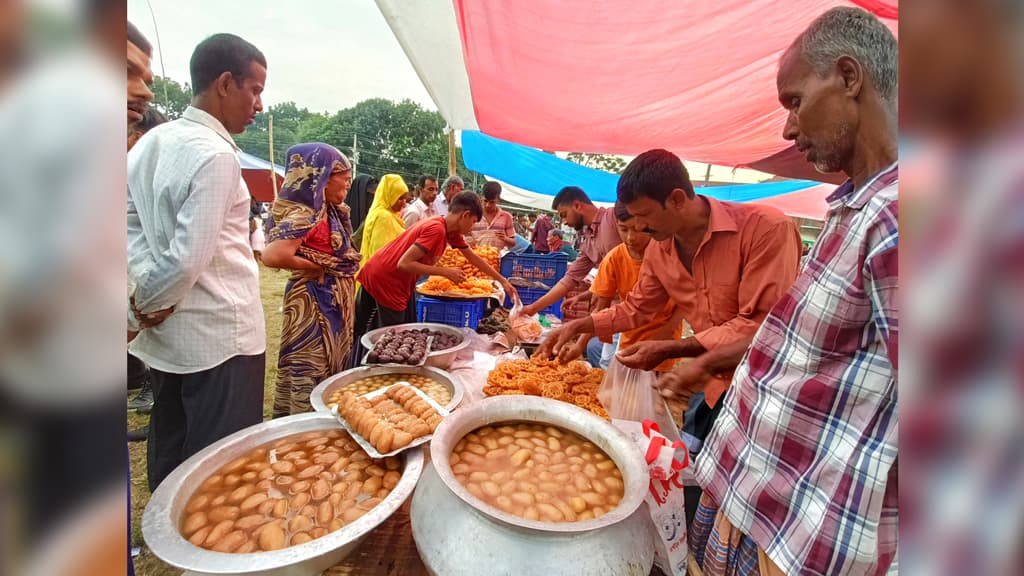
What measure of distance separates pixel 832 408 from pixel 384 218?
514 centimetres

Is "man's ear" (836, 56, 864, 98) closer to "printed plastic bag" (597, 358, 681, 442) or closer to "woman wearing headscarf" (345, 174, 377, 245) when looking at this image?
"printed plastic bag" (597, 358, 681, 442)

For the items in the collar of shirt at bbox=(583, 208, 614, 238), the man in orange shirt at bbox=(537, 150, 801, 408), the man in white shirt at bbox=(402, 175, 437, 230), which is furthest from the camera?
the man in white shirt at bbox=(402, 175, 437, 230)

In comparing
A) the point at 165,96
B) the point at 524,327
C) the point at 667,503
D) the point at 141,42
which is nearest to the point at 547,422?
the point at 667,503

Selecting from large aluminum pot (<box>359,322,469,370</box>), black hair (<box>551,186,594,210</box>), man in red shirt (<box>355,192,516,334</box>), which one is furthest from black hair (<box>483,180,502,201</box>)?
large aluminum pot (<box>359,322,469,370</box>)

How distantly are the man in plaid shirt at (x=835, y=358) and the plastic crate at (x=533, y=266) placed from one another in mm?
5348

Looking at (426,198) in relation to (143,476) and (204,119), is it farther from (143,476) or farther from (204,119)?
(204,119)

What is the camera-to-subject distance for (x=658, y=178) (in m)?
2.37

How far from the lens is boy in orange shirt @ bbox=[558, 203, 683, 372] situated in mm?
2926

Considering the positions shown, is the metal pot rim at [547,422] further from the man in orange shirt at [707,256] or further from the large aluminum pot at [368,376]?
the man in orange shirt at [707,256]

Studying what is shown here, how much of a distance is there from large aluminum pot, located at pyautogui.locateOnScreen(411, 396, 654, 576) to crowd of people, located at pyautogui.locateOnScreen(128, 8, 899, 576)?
441mm
